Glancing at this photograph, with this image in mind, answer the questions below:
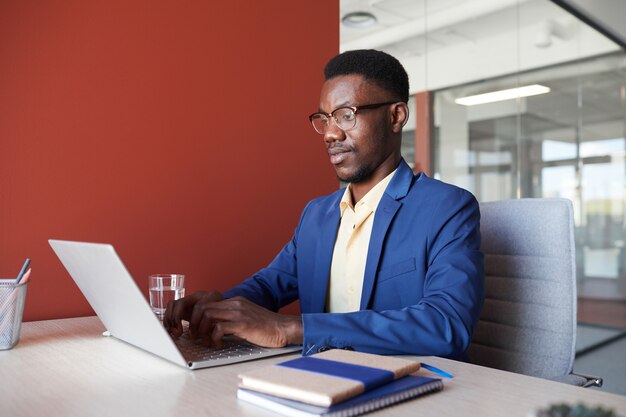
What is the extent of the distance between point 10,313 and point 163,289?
0.38 meters

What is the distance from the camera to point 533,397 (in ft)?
2.77

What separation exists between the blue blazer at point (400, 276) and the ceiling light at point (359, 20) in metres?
2.99

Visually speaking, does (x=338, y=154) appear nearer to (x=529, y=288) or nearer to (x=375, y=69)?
(x=375, y=69)

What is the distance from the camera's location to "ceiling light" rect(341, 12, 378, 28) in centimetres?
444

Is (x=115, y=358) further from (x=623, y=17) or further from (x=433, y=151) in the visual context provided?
(x=623, y=17)

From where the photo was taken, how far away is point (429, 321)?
1133 millimetres

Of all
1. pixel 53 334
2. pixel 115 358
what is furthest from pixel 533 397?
pixel 53 334

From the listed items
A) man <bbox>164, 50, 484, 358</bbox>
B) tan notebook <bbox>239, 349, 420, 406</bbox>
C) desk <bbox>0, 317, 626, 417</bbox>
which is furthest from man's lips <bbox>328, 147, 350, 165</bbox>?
tan notebook <bbox>239, 349, 420, 406</bbox>

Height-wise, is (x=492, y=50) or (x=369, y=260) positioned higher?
(x=492, y=50)

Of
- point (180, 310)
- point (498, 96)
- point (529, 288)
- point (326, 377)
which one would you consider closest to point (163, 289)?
point (180, 310)

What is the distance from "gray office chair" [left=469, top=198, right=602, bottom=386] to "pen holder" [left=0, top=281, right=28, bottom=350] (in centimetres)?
121

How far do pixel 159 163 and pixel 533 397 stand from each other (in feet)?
4.18

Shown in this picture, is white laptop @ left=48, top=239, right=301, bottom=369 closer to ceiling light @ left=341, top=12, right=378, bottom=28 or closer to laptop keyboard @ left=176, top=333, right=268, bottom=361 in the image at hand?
laptop keyboard @ left=176, top=333, right=268, bottom=361

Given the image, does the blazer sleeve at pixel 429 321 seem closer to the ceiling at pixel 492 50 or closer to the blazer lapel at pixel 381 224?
the blazer lapel at pixel 381 224
